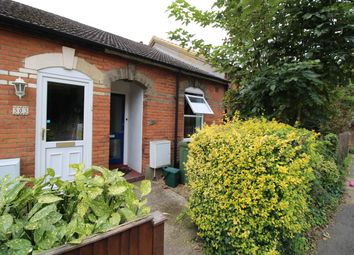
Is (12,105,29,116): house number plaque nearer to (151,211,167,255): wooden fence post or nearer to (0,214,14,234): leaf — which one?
(0,214,14,234): leaf

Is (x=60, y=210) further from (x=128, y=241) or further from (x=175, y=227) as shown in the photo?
(x=175, y=227)

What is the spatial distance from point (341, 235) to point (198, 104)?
18.3 ft

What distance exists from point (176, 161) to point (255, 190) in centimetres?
497

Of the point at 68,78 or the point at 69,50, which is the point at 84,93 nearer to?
the point at 68,78

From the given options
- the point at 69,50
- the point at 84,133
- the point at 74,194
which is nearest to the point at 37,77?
the point at 69,50

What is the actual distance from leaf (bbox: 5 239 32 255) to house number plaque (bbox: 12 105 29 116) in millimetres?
3996

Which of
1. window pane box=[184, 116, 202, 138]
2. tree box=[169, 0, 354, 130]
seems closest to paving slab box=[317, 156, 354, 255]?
tree box=[169, 0, 354, 130]

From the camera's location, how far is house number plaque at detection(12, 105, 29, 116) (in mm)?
4328

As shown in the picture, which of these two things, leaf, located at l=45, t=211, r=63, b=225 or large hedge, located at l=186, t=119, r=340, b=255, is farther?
large hedge, located at l=186, t=119, r=340, b=255

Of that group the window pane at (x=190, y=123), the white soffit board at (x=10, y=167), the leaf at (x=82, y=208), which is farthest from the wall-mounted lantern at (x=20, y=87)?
the window pane at (x=190, y=123)

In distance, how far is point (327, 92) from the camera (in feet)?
15.8

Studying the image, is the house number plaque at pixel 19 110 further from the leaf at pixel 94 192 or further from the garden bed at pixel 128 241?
the garden bed at pixel 128 241

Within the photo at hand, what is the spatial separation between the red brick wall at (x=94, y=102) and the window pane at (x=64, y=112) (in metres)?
0.34

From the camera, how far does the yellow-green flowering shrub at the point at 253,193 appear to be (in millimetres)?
2838
